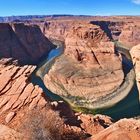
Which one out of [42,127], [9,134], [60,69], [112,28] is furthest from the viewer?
[112,28]

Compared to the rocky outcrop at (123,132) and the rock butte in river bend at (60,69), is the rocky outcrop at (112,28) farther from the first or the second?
the rocky outcrop at (123,132)

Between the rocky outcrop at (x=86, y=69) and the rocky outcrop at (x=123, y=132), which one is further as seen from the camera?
the rocky outcrop at (x=86, y=69)

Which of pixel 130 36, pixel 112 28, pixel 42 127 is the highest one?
pixel 42 127

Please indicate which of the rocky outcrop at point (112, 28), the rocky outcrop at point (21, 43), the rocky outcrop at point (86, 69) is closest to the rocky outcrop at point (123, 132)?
the rocky outcrop at point (86, 69)

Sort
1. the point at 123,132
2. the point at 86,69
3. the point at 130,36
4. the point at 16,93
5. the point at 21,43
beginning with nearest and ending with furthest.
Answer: the point at 123,132, the point at 16,93, the point at 86,69, the point at 21,43, the point at 130,36

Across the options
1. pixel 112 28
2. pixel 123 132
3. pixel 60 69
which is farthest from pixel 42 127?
pixel 112 28

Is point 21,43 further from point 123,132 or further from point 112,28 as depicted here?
point 123,132

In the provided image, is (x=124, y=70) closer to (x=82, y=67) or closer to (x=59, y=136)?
(x=82, y=67)
